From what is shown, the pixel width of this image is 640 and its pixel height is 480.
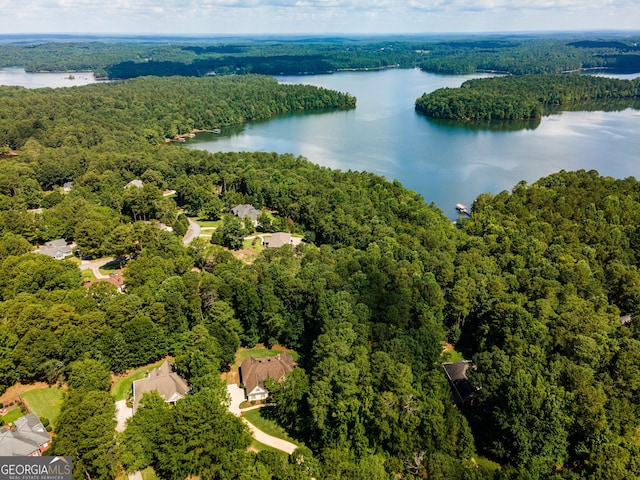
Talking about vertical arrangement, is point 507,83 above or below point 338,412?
above

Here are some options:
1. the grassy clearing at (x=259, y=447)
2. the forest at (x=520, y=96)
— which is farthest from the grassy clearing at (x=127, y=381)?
the forest at (x=520, y=96)

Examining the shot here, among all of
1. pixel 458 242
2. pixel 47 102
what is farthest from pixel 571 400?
pixel 47 102

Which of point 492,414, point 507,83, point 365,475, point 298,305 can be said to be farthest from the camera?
point 507,83

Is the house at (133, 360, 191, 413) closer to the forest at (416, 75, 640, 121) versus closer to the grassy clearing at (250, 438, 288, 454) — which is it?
the grassy clearing at (250, 438, 288, 454)

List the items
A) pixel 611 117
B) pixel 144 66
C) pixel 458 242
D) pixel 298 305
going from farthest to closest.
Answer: pixel 144 66 < pixel 611 117 < pixel 458 242 < pixel 298 305

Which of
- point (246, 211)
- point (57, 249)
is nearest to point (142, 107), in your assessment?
point (246, 211)

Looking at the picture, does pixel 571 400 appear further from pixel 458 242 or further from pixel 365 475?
pixel 458 242

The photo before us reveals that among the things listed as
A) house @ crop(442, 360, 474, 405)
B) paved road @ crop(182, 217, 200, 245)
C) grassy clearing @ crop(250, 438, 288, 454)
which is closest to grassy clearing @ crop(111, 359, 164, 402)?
grassy clearing @ crop(250, 438, 288, 454)
